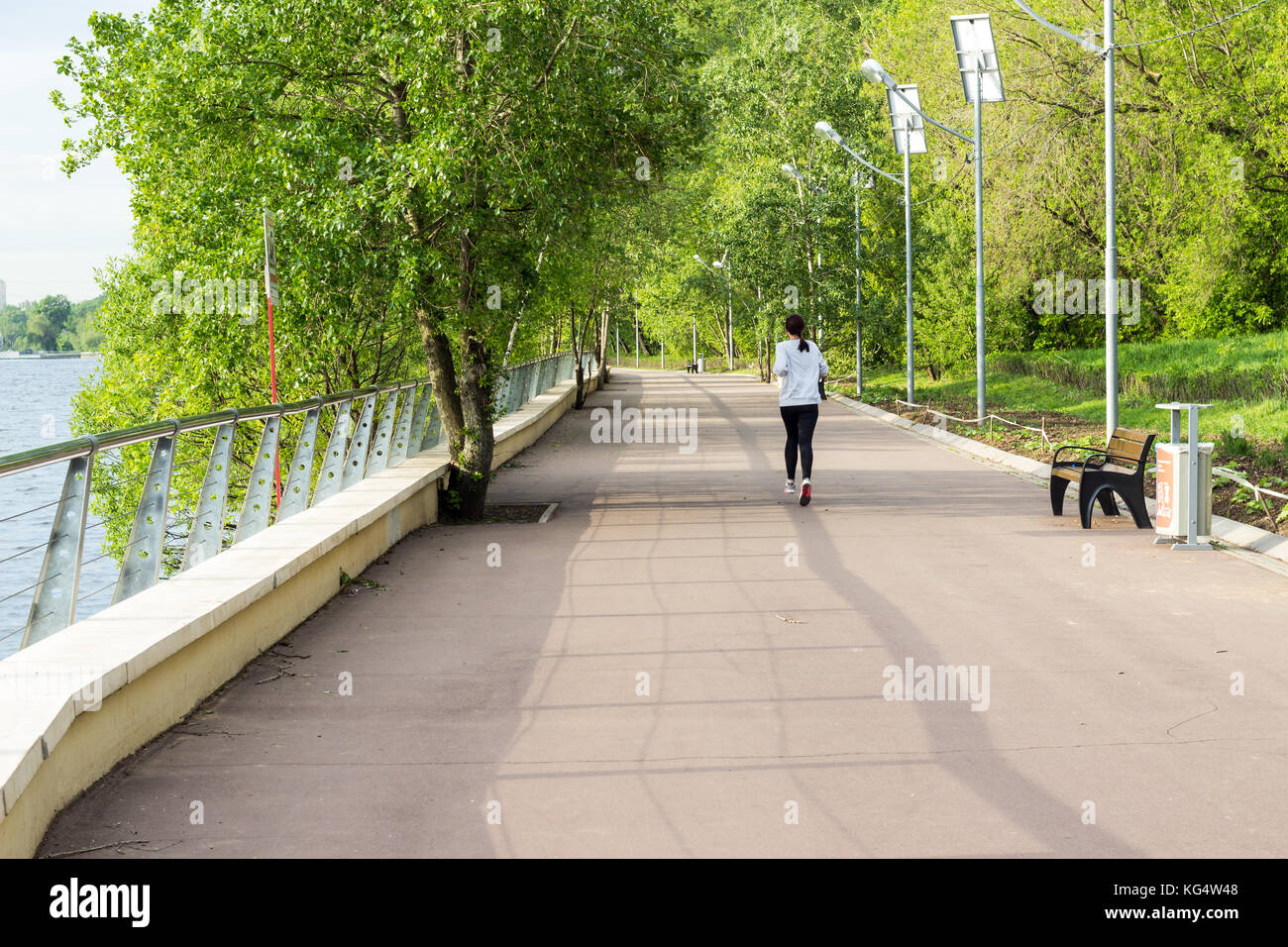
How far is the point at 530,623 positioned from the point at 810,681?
229 cm

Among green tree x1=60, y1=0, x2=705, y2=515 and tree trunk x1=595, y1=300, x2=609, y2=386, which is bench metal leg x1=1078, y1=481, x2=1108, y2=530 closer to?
green tree x1=60, y1=0, x2=705, y2=515

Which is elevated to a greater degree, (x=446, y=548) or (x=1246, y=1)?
(x=1246, y=1)

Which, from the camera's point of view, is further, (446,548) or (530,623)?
(446,548)

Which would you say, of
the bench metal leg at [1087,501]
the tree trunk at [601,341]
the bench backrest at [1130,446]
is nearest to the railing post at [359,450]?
the bench metal leg at [1087,501]

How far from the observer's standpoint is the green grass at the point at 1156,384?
77.3ft

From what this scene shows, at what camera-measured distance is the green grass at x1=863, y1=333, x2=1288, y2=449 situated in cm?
2355

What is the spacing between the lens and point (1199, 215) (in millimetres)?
33344

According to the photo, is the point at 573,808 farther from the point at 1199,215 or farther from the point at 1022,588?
the point at 1199,215

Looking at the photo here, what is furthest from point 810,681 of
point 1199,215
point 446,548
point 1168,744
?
point 1199,215

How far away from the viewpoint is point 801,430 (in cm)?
1528

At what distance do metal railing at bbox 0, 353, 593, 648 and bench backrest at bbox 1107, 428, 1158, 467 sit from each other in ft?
24.2

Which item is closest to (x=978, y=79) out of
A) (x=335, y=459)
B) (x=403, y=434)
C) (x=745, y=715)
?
(x=403, y=434)

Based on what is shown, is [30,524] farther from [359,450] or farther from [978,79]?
[359,450]

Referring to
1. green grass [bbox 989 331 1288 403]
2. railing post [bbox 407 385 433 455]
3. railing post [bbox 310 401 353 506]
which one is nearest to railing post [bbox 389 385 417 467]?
railing post [bbox 407 385 433 455]
